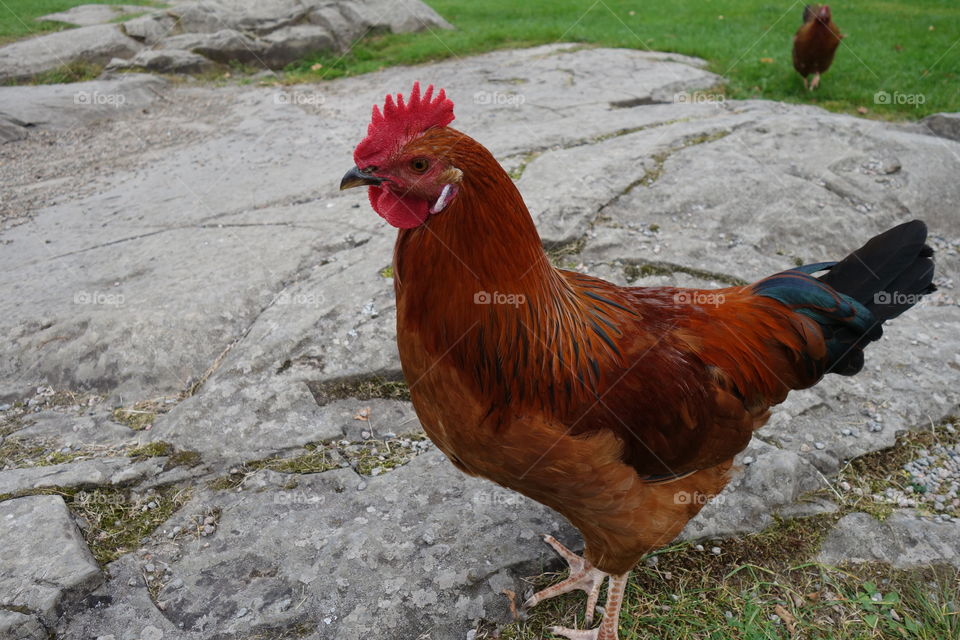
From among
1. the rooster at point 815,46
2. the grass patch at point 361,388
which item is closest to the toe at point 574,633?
the grass patch at point 361,388

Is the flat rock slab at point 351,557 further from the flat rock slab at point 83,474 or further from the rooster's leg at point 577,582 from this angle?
the flat rock slab at point 83,474

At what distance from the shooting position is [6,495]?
2875 mm

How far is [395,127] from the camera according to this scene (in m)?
1.96

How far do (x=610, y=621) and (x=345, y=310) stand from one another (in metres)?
2.40

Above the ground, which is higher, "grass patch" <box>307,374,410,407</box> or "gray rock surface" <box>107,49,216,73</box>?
"gray rock surface" <box>107,49,216,73</box>

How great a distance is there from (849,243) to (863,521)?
2.74 meters

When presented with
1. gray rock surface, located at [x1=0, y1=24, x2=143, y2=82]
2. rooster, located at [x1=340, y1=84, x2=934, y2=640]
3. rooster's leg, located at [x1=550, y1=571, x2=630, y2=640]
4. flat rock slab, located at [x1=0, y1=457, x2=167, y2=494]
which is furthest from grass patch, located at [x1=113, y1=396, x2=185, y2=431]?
gray rock surface, located at [x1=0, y1=24, x2=143, y2=82]

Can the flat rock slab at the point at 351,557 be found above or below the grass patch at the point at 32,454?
below

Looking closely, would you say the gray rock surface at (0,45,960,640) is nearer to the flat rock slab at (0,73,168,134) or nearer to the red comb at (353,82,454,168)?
the flat rock slab at (0,73,168,134)

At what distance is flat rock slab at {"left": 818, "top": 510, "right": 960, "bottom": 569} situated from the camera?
9.26 feet

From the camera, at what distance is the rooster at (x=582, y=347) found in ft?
6.49

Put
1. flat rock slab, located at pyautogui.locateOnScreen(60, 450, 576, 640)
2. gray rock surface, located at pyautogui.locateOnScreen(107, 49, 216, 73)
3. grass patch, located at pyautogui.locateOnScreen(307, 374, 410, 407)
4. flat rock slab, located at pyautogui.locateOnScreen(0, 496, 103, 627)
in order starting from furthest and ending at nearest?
1. gray rock surface, located at pyautogui.locateOnScreen(107, 49, 216, 73)
2. grass patch, located at pyautogui.locateOnScreen(307, 374, 410, 407)
3. flat rock slab, located at pyautogui.locateOnScreen(60, 450, 576, 640)
4. flat rock slab, located at pyautogui.locateOnScreen(0, 496, 103, 627)

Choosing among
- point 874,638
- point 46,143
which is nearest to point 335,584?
point 874,638

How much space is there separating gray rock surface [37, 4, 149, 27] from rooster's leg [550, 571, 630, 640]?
16455mm
